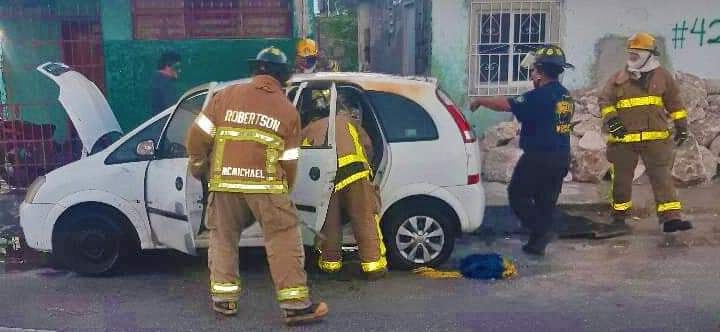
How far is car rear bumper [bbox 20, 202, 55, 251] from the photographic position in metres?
5.64

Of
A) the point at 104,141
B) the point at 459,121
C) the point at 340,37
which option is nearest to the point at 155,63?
the point at 104,141

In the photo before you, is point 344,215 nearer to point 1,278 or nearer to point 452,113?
point 452,113

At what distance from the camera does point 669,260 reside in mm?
6172

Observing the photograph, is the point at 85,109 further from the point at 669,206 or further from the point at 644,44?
the point at 669,206

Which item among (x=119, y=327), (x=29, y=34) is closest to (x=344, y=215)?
(x=119, y=327)

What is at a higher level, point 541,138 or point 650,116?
point 650,116

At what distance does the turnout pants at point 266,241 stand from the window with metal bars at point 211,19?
5.96 metres

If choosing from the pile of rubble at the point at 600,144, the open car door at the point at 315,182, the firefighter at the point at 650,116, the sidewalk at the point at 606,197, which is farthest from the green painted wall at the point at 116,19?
the firefighter at the point at 650,116

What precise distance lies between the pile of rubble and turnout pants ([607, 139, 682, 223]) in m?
1.74

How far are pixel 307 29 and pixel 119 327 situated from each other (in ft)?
23.1

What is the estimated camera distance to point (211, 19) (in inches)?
403

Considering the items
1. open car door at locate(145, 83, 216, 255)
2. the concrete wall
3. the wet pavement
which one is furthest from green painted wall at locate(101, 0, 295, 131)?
open car door at locate(145, 83, 216, 255)

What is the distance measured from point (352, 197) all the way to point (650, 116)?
3.32 metres

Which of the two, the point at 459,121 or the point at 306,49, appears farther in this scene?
the point at 306,49
